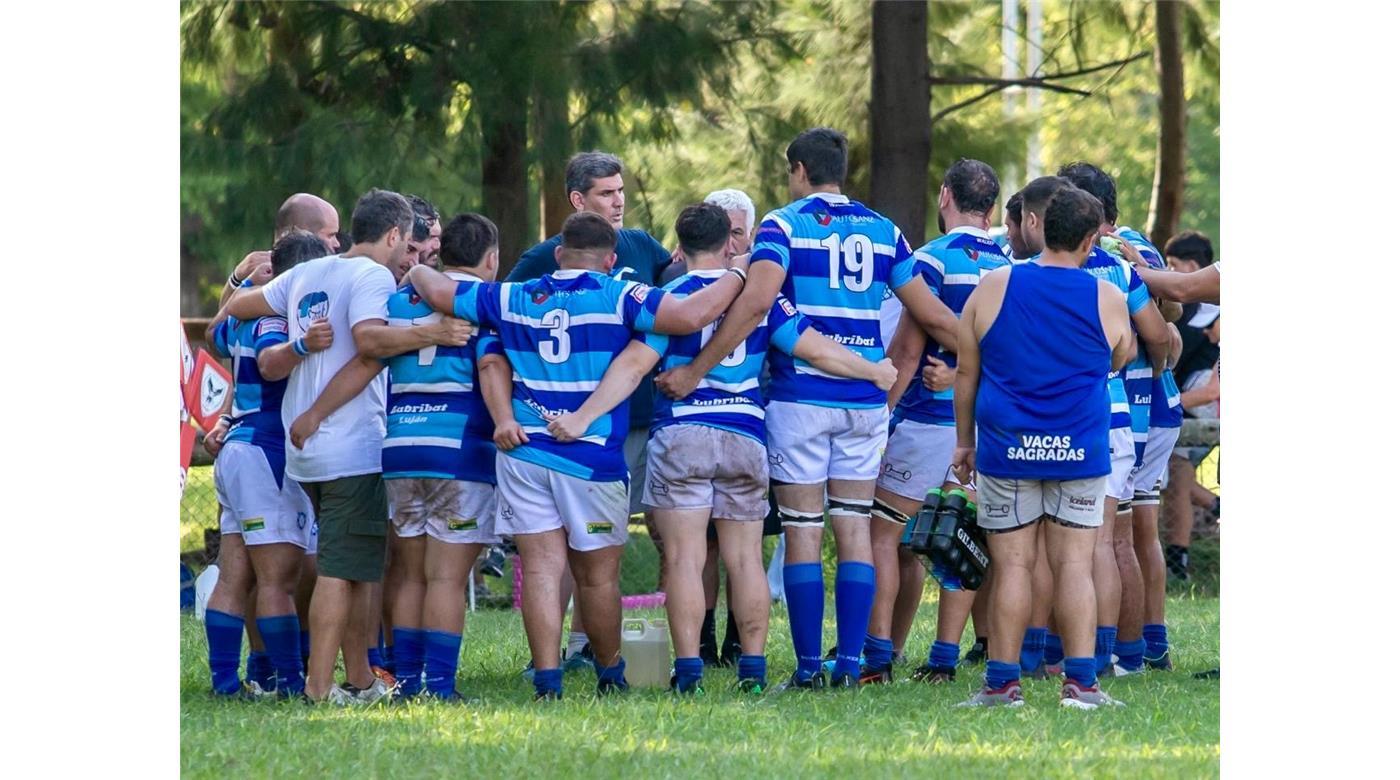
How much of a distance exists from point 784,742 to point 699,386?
152cm

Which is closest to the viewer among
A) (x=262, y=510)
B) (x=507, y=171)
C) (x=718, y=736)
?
(x=718, y=736)

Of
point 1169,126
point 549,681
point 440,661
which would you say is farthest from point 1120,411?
point 1169,126

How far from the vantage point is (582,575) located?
6410 mm

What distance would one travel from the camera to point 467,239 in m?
6.43

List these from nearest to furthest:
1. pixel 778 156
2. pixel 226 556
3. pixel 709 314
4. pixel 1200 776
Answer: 1. pixel 1200 776
2. pixel 709 314
3. pixel 226 556
4. pixel 778 156

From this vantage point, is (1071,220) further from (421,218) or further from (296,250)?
(296,250)

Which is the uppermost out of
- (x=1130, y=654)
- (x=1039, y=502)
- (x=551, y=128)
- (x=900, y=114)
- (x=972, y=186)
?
(x=900, y=114)

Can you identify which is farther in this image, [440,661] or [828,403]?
[828,403]

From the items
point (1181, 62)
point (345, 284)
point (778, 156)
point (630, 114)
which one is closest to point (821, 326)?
point (345, 284)

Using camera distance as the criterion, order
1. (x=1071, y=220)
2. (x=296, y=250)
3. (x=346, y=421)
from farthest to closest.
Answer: (x=296, y=250) < (x=346, y=421) < (x=1071, y=220)

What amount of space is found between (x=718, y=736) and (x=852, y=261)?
188 cm

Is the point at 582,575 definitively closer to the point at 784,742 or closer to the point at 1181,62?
the point at 784,742

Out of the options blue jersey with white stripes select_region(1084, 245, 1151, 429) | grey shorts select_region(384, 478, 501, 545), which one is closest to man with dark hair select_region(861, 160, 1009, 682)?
blue jersey with white stripes select_region(1084, 245, 1151, 429)

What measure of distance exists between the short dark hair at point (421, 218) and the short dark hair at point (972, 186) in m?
1.95
